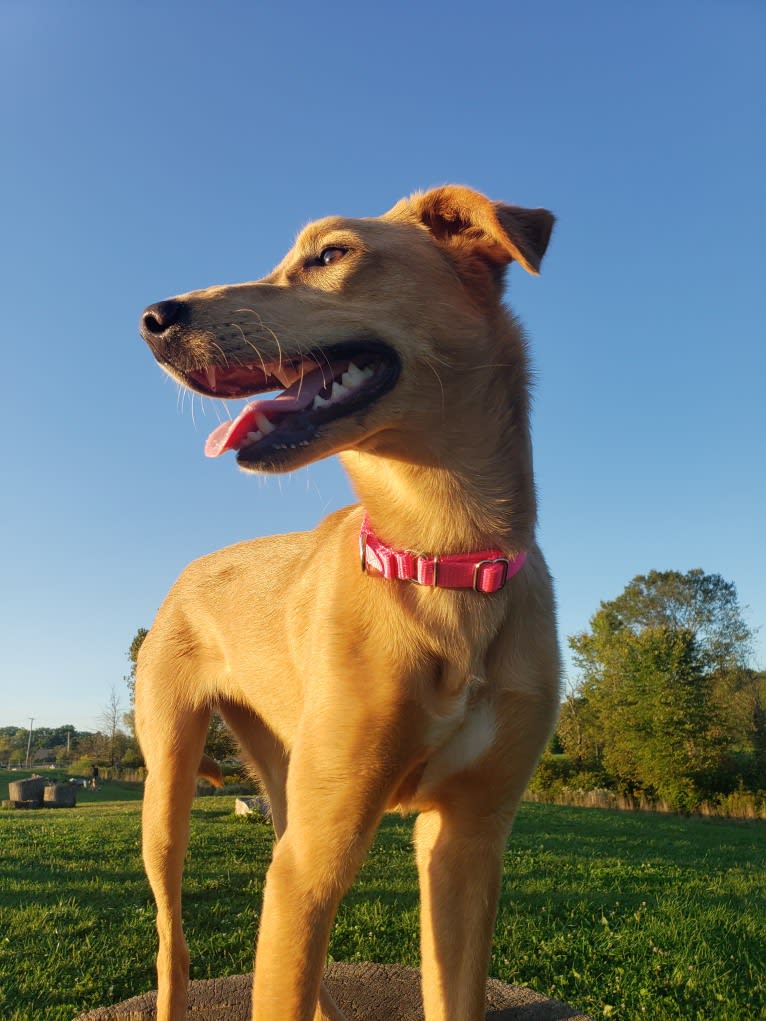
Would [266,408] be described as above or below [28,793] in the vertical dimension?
above

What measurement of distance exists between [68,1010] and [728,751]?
35.8 metres

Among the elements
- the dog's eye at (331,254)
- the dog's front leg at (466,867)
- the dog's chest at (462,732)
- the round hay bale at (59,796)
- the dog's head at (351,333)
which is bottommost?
the round hay bale at (59,796)

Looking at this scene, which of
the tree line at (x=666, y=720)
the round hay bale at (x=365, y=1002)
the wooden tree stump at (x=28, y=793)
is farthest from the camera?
the tree line at (x=666, y=720)

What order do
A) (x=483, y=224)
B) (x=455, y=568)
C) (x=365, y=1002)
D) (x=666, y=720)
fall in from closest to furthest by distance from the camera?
(x=455, y=568) → (x=483, y=224) → (x=365, y=1002) → (x=666, y=720)

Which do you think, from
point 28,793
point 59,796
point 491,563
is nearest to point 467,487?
point 491,563

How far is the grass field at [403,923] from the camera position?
6160 mm

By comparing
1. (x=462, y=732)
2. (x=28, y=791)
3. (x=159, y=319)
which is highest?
(x=159, y=319)

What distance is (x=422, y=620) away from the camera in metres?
2.92

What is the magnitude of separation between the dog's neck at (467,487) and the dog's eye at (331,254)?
0.78 m

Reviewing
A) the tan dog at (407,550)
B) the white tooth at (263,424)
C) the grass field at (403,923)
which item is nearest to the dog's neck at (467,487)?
the tan dog at (407,550)

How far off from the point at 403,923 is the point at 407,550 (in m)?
6.54

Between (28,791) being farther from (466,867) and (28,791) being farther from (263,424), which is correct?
(263,424)

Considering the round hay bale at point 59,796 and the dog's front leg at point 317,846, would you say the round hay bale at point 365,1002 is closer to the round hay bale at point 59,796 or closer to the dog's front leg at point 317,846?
the dog's front leg at point 317,846

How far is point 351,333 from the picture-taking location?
2854 millimetres
